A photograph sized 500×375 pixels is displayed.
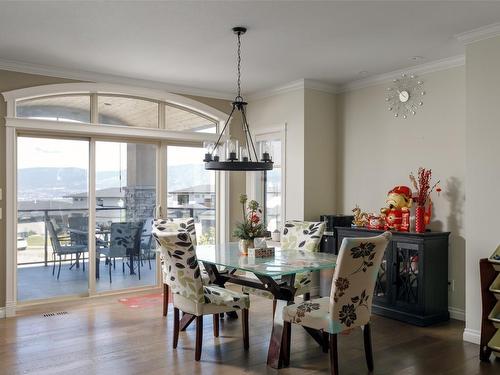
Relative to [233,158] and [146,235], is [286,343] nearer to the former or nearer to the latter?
[233,158]

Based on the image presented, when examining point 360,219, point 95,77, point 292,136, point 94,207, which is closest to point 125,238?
point 94,207

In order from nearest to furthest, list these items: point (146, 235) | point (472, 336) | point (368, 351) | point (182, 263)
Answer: point (368, 351)
point (182, 263)
point (472, 336)
point (146, 235)

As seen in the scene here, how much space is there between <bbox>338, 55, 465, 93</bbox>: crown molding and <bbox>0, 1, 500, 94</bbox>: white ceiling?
11 cm

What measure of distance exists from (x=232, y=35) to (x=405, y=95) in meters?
2.20

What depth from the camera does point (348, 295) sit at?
3.15 m

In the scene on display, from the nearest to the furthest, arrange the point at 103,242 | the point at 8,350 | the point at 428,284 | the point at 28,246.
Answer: the point at 8,350 < the point at 428,284 < the point at 28,246 < the point at 103,242

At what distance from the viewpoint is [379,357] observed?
362cm

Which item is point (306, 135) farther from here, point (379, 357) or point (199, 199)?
point (379, 357)

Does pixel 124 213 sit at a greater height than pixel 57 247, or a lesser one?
greater

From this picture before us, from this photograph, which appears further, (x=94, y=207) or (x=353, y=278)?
(x=94, y=207)

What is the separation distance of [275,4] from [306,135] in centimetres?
244

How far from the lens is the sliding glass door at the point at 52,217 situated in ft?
16.7

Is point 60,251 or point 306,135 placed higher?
point 306,135

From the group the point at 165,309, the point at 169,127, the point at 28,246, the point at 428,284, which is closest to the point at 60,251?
the point at 28,246
